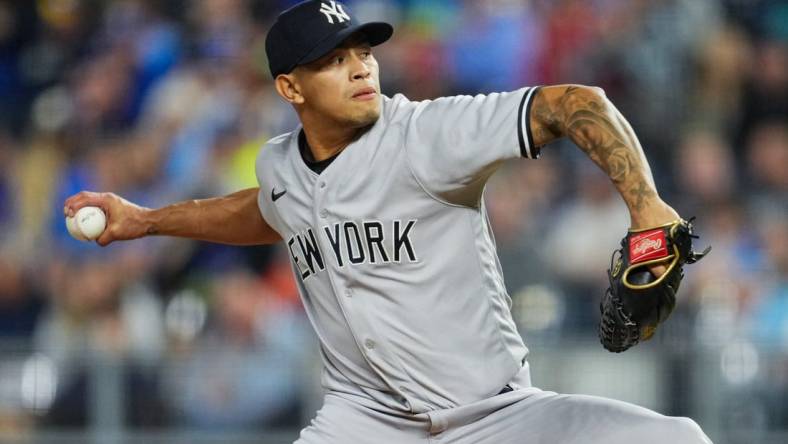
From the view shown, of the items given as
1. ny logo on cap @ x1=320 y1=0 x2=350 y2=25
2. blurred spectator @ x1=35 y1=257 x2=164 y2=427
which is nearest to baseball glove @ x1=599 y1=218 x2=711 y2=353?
ny logo on cap @ x1=320 y1=0 x2=350 y2=25

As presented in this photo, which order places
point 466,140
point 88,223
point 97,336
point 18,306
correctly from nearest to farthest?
1. point 466,140
2. point 88,223
3. point 97,336
4. point 18,306

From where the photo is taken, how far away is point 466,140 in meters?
3.57

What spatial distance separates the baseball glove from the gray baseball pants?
28 cm

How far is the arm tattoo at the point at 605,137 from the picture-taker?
3.22 metres

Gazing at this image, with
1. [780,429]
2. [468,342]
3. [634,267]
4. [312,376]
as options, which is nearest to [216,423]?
[312,376]

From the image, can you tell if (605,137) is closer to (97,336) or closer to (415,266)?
(415,266)

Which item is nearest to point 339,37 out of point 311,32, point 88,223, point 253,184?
point 311,32

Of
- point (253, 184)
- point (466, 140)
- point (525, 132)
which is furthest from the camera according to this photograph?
point (253, 184)

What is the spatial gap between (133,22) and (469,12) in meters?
2.43

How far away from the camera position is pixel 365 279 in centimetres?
385

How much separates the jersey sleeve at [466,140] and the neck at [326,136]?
255 millimetres

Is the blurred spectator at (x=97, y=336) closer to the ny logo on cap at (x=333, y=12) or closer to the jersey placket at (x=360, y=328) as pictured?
the jersey placket at (x=360, y=328)

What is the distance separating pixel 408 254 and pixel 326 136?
0.49 m

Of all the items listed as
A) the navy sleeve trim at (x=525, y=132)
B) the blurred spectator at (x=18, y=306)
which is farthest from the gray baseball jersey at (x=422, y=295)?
→ the blurred spectator at (x=18, y=306)
